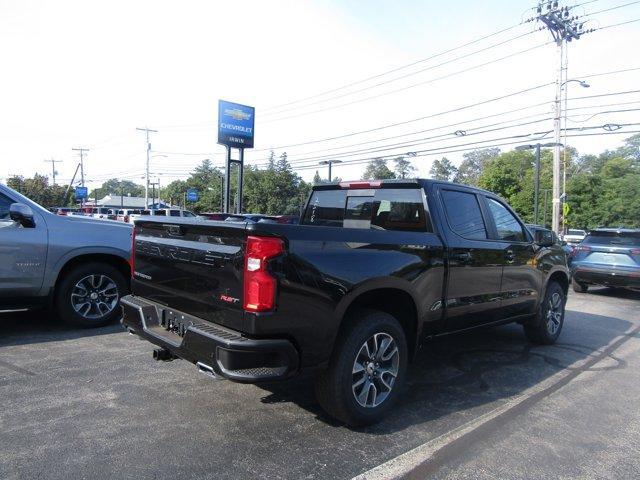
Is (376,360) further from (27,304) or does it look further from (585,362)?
(27,304)

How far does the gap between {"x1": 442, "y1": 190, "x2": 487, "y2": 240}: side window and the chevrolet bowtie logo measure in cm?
2791

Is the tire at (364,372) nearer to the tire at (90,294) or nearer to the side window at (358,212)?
the side window at (358,212)

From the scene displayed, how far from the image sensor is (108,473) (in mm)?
2896

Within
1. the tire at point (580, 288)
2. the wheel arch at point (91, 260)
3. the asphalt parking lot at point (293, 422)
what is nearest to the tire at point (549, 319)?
the asphalt parking lot at point (293, 422)

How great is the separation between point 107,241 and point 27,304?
114 centimetres

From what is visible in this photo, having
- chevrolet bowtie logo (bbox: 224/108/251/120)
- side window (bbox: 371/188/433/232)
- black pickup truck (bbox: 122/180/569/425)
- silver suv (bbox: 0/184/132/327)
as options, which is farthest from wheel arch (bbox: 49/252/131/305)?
chevrolet bowtie logo (bbox: 224/108/251/120)

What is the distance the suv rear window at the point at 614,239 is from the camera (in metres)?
10.7

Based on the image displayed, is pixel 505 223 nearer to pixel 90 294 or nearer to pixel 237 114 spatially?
pixel 90 294

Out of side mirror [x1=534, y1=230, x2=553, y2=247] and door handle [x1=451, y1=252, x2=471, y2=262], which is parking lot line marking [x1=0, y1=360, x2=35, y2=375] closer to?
door handle [x1=451, y1=252, x2=471, y2=262]

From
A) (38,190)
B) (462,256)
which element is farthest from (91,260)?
(38,190)

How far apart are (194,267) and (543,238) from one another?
4.27 metres

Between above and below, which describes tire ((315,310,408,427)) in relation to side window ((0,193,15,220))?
below

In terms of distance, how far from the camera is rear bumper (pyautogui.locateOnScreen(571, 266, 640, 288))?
10.2 meters

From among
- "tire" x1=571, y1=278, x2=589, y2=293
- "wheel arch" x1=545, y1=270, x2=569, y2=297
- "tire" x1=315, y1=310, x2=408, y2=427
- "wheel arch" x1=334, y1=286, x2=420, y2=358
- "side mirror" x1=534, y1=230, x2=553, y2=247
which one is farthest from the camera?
"tire" x1=571, y1=278, x2=589, y2=293
